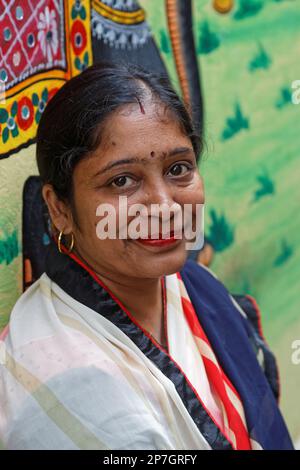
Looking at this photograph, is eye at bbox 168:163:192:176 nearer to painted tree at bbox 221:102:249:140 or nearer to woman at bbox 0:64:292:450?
woman at bbox 0:64:292:450

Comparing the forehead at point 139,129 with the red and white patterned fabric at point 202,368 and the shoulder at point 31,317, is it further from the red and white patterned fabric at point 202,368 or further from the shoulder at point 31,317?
the red and white patterned fabric at point 202,368

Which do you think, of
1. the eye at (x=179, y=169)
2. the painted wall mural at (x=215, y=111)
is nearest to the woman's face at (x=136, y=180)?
the eye at (x=179, y=169)

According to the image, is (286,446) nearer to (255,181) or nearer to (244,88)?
(255,181)

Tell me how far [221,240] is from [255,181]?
0.30 meters

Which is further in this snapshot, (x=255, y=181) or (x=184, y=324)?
(x=255, y=181)

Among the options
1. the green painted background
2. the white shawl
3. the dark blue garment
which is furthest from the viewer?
the green painted background

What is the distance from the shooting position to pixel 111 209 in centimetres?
198

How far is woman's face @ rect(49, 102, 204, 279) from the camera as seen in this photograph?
1951mm

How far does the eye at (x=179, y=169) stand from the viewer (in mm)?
2053

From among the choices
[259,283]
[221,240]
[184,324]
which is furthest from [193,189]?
[259,283]

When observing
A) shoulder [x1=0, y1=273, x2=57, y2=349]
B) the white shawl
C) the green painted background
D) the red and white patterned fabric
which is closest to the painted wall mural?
the green painted background

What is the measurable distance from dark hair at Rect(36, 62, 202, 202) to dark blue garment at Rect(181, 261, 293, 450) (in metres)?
0.57

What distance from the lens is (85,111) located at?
1.95m
